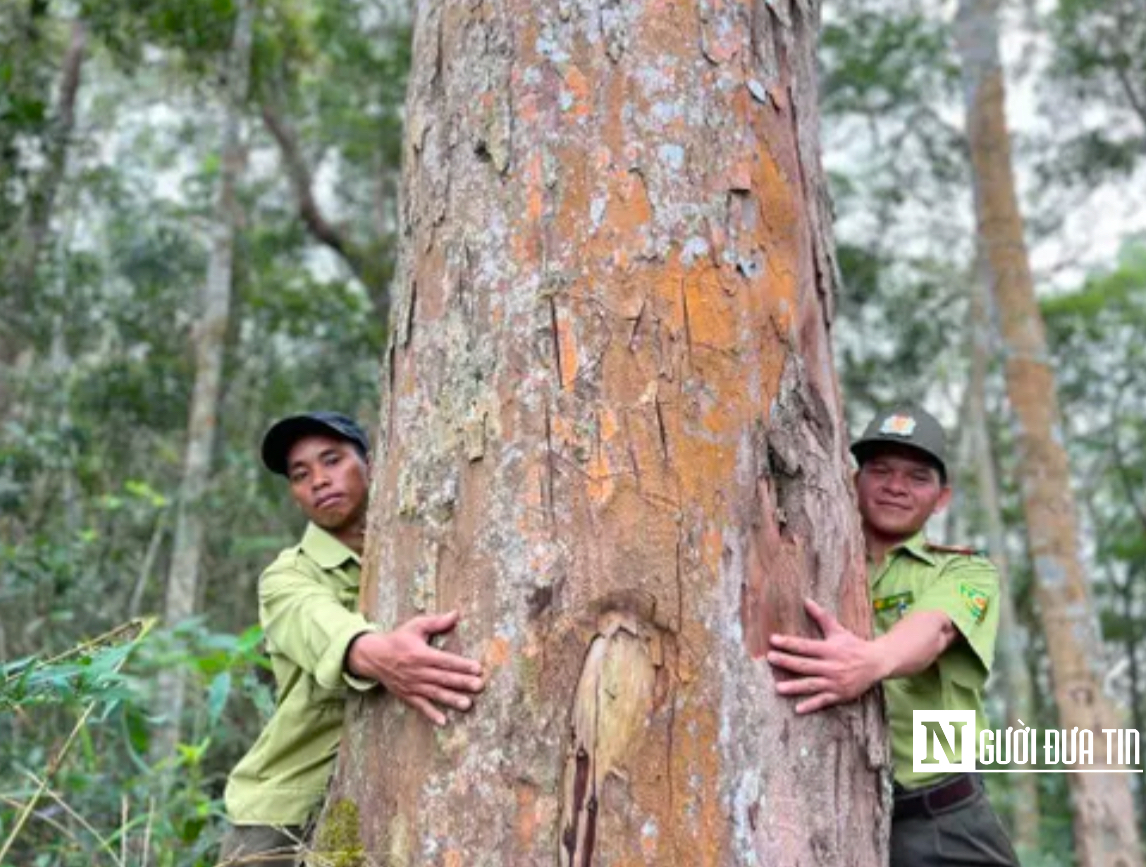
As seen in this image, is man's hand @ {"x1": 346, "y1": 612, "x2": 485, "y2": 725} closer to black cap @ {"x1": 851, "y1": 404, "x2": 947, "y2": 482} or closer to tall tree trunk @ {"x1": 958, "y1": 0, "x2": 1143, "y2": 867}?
black cap @ {"x1": 851, "y1": 404, "x2": 947, "y2": 482}

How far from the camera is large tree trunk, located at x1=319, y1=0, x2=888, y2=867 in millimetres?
1858

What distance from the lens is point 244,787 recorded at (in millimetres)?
2648

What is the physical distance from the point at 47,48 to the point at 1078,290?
14.6 meters

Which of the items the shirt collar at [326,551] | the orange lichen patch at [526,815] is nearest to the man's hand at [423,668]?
the orange lichen patch at [526,815]

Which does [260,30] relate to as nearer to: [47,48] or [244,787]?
[47,48]

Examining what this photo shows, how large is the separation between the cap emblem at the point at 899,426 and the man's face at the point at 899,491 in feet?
0.13

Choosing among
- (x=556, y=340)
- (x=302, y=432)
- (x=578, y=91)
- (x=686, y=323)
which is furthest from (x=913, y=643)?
(x=302, y=432)

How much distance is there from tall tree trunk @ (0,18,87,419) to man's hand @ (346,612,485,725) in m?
7.53

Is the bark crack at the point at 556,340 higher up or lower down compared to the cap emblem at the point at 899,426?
lower down

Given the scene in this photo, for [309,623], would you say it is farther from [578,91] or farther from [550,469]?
[578,91]

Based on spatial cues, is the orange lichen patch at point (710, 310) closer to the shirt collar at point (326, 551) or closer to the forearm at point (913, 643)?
the forearm at point (913, 643)

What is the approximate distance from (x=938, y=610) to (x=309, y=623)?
114cm

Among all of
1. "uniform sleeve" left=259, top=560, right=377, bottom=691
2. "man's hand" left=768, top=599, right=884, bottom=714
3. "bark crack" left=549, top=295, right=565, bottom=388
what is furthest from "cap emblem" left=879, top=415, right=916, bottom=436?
"uniform sleeve" left=259, top=560, right=377, bottom=691

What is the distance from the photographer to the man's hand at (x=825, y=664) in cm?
195
